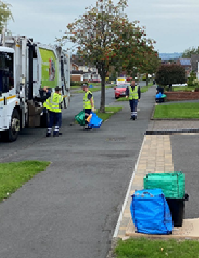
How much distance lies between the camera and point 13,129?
52.9ft

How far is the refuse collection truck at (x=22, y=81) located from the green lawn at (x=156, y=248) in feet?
32.8

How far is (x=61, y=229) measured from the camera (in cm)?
653

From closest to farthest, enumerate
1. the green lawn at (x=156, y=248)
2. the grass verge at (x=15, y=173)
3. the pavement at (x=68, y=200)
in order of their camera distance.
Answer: the green lawn at (x=156, y=248) → the pavement at (x=68, y=200) → the grass verge at (x=15, y=173)

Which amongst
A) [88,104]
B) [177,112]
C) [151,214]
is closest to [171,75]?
[177,112]

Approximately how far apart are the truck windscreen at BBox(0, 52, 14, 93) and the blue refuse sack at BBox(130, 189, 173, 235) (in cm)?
966

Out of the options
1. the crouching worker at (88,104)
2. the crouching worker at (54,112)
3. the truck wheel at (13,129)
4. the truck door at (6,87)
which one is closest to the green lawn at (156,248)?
the truck door at (6,87)

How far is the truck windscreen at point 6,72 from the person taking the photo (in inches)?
597

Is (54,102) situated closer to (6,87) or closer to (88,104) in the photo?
(88,104)

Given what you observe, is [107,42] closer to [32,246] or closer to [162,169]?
[162,169]

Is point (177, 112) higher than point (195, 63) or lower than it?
lower

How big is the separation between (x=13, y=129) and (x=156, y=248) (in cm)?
1109

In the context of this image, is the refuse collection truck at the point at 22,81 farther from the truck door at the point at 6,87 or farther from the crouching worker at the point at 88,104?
the crouching worker at the point at 88,104

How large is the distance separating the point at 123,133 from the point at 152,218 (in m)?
11.7

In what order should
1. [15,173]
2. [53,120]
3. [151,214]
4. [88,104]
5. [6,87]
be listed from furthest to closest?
[88,104]
[53,120]
[6,87]
[15,173]
[151,214]
